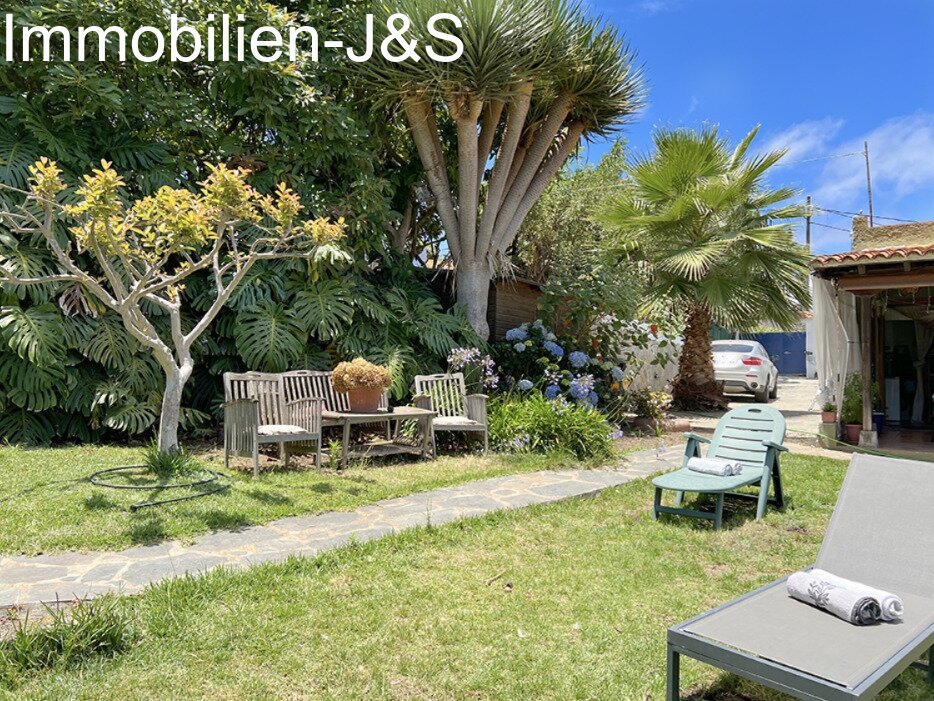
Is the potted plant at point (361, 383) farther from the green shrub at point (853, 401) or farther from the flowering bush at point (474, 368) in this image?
the green shrub at point (853, 401)

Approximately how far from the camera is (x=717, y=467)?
5.54m

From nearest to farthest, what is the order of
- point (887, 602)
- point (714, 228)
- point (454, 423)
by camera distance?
1. point (887, 602)
2. point (454, 423)
3. point (714, 228)

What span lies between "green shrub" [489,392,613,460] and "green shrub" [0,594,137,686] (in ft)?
18.5

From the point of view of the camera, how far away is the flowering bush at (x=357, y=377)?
7.26m

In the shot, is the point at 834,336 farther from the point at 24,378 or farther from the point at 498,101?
the point at 24,378

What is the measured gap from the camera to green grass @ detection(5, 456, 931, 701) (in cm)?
272

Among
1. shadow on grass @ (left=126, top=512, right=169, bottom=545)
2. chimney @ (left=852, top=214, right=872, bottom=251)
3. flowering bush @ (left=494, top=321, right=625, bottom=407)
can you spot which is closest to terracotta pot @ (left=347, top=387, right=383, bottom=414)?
flowering bush @ (left=494, top=321, right=625, bottom=407)

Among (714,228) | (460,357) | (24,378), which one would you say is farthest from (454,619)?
(714,228)

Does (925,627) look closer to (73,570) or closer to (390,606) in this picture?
(390,606)

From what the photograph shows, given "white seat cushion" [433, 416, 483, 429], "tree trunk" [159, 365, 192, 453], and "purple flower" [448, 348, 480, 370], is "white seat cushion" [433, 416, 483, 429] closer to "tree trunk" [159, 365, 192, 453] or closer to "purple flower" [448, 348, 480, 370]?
"purple flower" [448, 348, 480, 370]

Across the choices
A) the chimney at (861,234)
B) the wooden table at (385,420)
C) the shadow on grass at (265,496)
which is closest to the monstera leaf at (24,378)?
the wooden table at (385,420)

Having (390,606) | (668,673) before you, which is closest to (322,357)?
(390,606)

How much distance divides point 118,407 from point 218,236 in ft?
→ 10.8

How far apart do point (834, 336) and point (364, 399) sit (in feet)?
24.7
